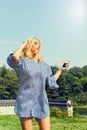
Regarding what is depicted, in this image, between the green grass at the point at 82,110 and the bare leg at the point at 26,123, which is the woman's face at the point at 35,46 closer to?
the bare leg at the point at 26,123

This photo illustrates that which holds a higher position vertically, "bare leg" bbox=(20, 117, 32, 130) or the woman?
the woman

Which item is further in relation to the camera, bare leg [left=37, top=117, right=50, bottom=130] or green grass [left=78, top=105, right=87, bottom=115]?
green grass [left=78, top=105, right=87, bottom=115]

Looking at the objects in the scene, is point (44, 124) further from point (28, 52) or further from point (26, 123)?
point (28, 52)

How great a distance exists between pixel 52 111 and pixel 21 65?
31240mm

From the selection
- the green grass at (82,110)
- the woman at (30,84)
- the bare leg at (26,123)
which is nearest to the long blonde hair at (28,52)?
the woman at (30,84)

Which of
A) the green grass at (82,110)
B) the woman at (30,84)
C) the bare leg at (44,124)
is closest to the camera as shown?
the bare leg at (44,124)

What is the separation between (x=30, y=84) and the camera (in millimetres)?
5438

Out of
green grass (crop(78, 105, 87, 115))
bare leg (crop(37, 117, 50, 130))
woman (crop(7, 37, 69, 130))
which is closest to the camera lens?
bare leg (crop(37, 117, 50, 130))

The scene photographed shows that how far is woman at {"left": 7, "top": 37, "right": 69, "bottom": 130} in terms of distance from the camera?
538cm

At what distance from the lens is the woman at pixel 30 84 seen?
5375mm

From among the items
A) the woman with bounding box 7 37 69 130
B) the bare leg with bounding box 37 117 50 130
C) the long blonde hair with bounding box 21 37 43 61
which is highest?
the long blonde hair with bounding box 21 37 43 61

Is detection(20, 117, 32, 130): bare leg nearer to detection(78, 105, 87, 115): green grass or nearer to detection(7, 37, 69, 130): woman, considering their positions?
detection(7, 37, 69, 130): woman

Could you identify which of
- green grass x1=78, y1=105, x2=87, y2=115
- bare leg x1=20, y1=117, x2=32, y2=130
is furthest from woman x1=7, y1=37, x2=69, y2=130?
green grass x1=78, y1=105, x2=87, y2=115

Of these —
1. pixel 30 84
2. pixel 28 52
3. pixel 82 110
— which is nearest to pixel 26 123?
pixel 30 84
